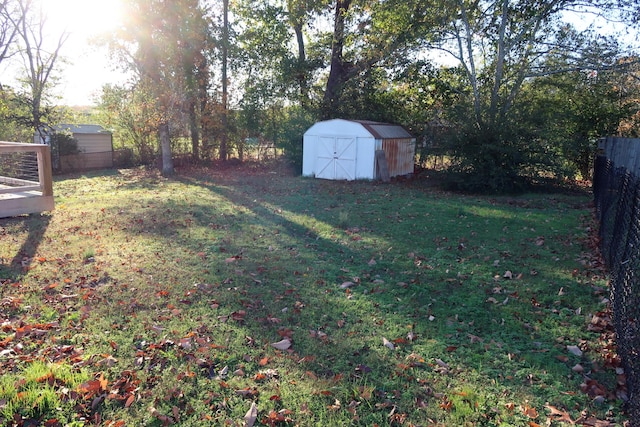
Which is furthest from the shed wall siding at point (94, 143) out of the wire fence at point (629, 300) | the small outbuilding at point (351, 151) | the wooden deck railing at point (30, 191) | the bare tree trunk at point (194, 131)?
the wire fence at point (629, 300)

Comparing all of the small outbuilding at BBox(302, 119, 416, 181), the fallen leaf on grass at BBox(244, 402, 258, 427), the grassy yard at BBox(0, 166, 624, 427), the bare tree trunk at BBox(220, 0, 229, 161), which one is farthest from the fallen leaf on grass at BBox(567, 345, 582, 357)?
the bare tree trunk at BBox(220, 0, 229, 161)

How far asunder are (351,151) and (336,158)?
2.43ft

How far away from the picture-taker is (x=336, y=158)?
18.1m

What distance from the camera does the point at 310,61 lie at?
23266 millimetres

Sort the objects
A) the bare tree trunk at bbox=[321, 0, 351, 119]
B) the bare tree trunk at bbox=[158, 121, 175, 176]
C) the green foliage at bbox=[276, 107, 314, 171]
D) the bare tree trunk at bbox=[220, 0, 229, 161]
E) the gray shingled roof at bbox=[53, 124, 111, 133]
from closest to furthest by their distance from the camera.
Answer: the bare tree trunk at bbox=[158, 121, 175, 176]
the green foliage at bbox=[276, 107, 314, 171]
the bare tree trunk at bbox=[220, 0, 229, 161]
the bare tree trunk at bbox=[321, 0, 351, 119]
the gray shingled roof at bbox=[53, 124, 111, 133]

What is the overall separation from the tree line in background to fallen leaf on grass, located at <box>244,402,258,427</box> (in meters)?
→ 13.4

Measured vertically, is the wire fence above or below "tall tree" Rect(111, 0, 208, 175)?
below

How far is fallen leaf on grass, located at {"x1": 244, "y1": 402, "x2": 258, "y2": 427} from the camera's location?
2902mm

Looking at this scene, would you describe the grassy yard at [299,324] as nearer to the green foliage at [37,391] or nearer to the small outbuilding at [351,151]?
the green foliage at [37,391]

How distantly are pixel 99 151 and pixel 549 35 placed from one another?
23.5 meters

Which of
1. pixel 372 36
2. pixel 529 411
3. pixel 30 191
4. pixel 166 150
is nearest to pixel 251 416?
pixel 529 411

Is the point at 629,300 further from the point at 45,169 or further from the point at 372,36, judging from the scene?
the point at 372,36

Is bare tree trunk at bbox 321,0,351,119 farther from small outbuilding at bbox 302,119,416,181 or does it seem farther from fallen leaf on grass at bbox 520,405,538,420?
fallen leaf on grass at bbox 520,405,538,420

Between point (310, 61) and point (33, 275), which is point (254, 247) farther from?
point (310, 61)
